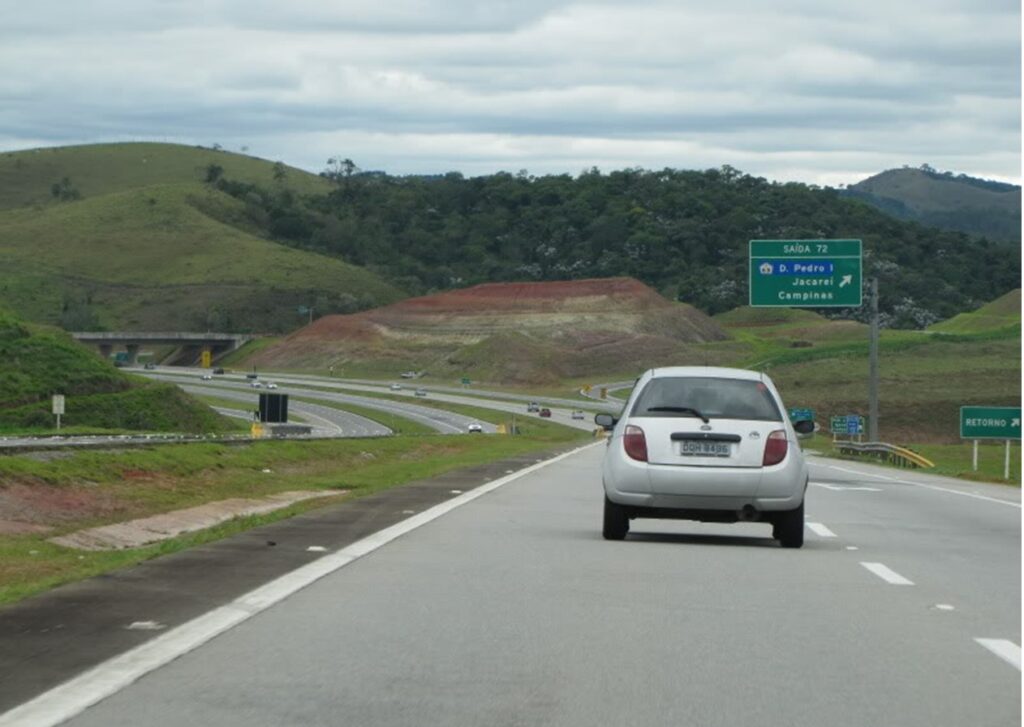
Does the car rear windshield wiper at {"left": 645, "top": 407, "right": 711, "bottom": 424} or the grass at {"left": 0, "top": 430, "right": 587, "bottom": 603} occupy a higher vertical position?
the car rear windshield wiper at {"left": 645, "top": 407, "right": 711, "bottom": 424}

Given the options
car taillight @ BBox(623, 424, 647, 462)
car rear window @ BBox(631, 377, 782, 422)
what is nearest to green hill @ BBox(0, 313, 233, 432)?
car rear window @ BBox(631, 377, 782, 422)

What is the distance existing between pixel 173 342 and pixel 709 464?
16581cm

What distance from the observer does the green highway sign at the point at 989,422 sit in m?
50.8

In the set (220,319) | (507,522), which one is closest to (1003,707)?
(507,522)

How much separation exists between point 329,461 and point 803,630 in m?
35.3

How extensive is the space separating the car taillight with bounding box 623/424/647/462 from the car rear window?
0.88ft

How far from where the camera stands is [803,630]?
11.0 meters

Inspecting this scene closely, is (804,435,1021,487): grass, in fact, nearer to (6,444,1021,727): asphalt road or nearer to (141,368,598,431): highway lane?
(6,444,1021,727): asphalt road

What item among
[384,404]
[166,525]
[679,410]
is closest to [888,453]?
[166,525]

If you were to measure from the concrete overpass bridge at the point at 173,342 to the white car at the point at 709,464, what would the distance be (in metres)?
157

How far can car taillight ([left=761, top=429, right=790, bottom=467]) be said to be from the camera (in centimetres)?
1706

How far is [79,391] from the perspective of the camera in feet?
300

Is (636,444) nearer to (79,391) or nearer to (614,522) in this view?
(614,522)

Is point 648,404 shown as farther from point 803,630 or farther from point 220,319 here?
point 220,319
